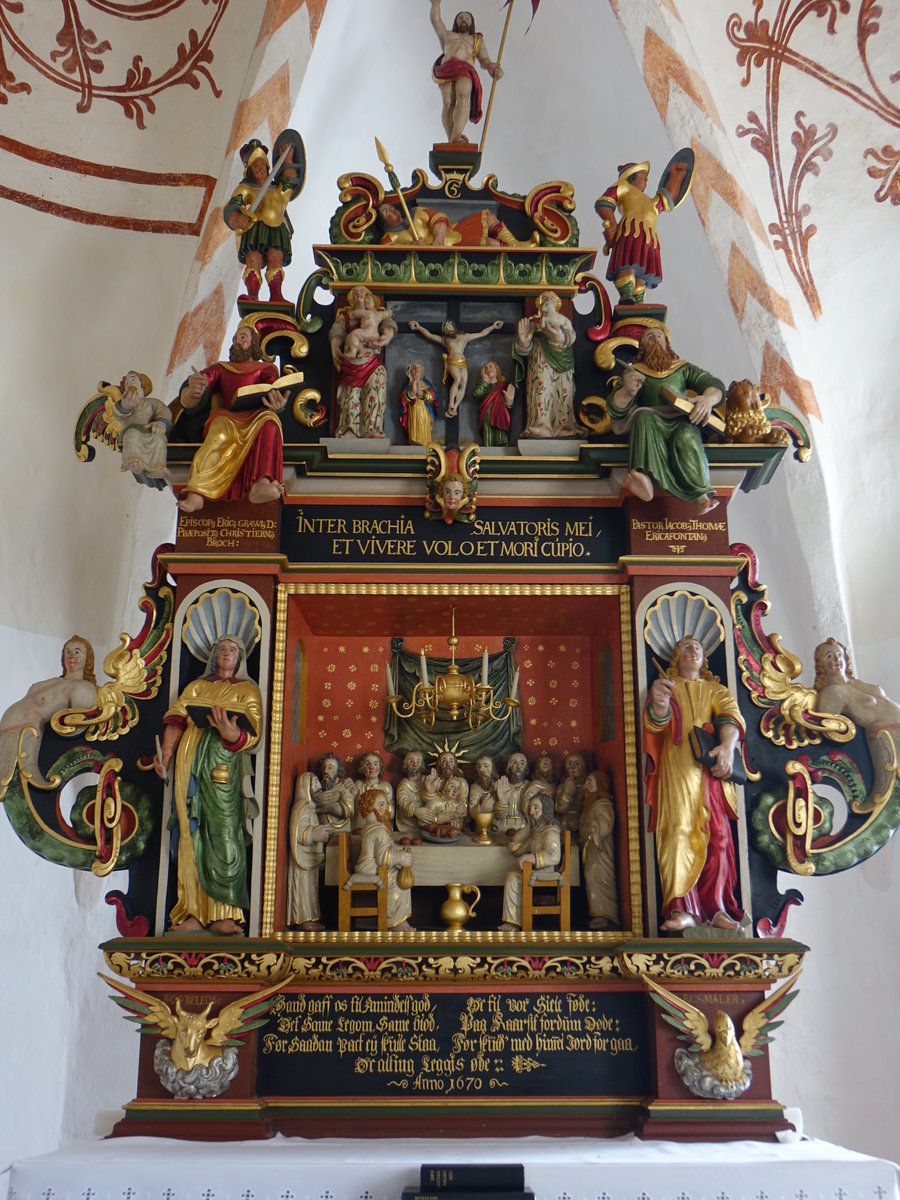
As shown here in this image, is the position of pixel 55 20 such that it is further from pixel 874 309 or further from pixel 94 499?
pixel 874 309

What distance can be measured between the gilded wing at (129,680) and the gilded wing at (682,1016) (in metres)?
3.51

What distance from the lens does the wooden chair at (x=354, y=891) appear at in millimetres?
8305

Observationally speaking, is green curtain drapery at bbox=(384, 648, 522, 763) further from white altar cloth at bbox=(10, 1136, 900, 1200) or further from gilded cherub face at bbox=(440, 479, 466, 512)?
white altar cloth at bbox=(10, 1136, 900, 1200)

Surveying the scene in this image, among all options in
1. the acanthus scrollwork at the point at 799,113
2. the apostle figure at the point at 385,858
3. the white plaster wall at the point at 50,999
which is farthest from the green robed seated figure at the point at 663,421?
the white plaster wall at the point at 50,999

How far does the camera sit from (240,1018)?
764cm

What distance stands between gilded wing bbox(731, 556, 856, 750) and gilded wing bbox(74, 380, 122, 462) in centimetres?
415

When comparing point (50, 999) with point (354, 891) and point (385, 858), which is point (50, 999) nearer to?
point (354, 891)

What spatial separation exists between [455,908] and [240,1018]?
1522 millimetres

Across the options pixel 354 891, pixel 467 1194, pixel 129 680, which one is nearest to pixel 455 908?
pixel 354 891

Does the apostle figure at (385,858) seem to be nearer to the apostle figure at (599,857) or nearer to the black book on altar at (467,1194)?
the apostle figure at (599,857)

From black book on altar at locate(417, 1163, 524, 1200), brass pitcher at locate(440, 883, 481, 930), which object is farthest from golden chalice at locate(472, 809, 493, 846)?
black book on altar at locate(417, 1163, 524, 1200)

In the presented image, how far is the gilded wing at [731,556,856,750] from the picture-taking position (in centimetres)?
837

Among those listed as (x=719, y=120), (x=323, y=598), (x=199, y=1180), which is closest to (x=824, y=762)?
(x=323, y=598)

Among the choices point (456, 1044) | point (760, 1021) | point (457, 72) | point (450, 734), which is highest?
point (457, 72)
